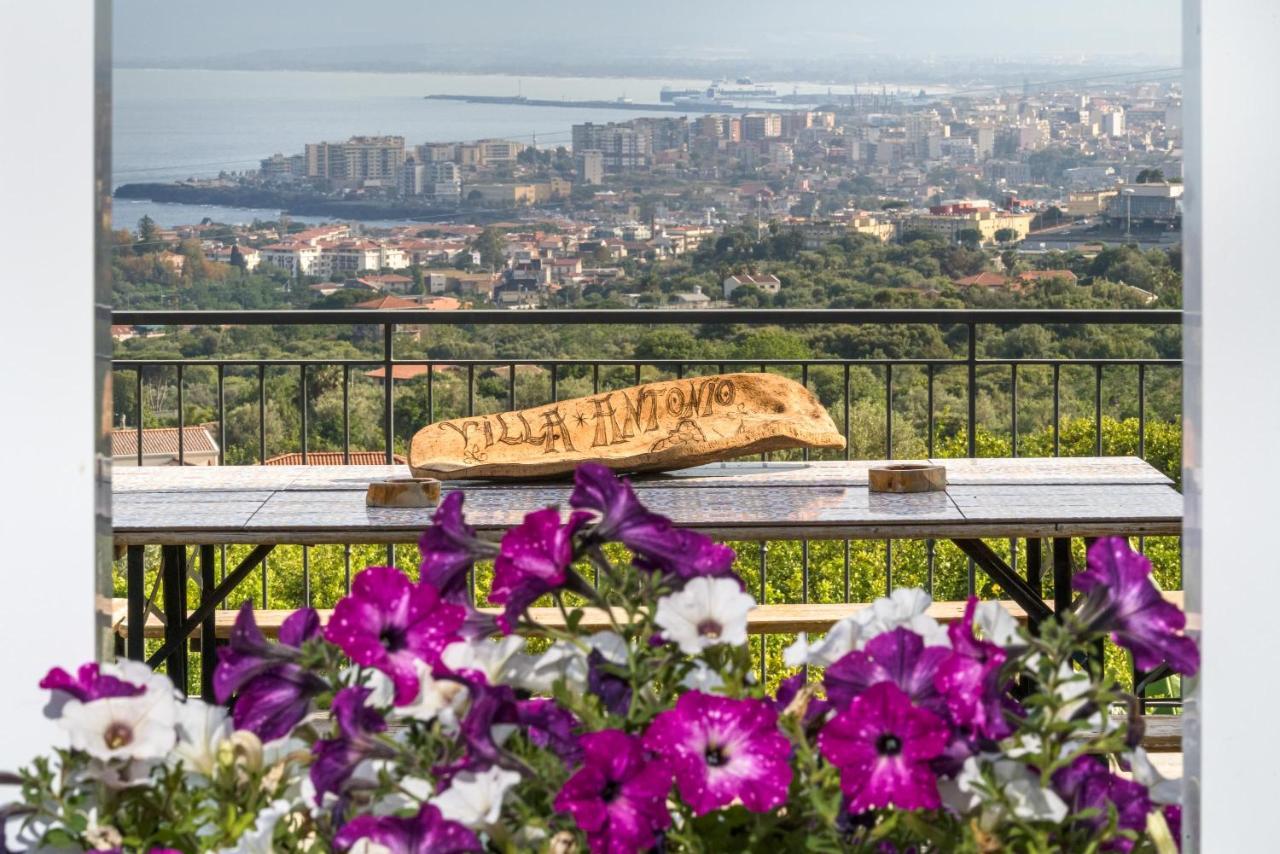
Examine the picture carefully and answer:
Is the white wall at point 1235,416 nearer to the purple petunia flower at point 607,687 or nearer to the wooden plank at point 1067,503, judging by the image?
the purple petunia flower at point 607,687

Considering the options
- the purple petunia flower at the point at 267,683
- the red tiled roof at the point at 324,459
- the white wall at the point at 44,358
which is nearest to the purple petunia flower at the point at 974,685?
the purple petunia flower at the point at 267,683

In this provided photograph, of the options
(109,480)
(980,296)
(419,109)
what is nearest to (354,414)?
(419,109)

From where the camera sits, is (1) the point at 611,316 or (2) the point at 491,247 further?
Answer: (2) the point at 491,247

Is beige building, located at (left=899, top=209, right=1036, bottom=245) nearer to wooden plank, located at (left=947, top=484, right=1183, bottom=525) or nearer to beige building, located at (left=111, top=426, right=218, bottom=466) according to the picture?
beige building, located at (left=111, top=426, right=218, bottom=466)

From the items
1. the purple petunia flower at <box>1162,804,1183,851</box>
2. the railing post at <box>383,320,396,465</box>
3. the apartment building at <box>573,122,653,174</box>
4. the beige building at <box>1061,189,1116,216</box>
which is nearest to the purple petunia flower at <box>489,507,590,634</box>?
the purple petunia flower at <box>1162,804,1183,851</box>

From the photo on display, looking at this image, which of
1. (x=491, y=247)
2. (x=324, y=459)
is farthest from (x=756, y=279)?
(x=324, y=459)

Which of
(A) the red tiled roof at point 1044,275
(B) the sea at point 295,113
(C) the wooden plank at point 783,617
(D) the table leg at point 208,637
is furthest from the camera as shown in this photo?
(B) the sea at point 295,113

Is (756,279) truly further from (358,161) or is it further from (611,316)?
(611,316)
